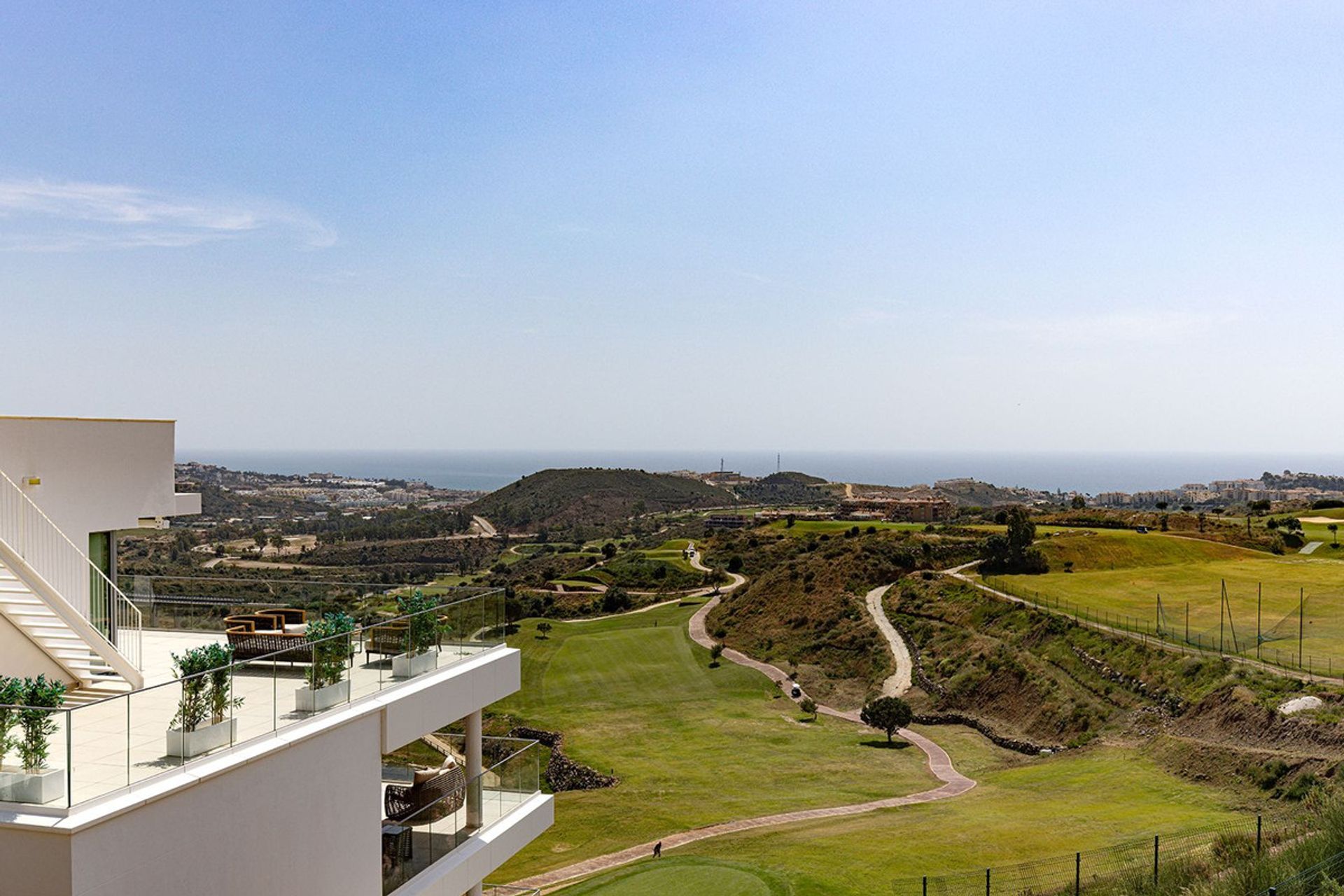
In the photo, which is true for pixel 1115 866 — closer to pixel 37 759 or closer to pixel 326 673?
pixel 326 673

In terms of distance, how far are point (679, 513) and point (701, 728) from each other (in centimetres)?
10373

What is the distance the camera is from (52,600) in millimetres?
10648

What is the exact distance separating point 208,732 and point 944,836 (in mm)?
20298

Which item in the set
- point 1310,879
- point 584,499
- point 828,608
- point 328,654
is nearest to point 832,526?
point 828,608

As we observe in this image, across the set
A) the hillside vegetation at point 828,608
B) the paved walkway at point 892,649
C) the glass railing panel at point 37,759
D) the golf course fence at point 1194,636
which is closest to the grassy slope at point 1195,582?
the golf course fence at point 1194,636

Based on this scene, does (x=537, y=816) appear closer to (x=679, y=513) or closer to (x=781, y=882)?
(x=781, y=882)

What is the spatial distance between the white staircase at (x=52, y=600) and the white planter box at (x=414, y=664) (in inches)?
114

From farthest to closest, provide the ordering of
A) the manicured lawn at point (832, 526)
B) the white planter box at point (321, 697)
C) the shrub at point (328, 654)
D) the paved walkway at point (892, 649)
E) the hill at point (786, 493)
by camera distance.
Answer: the hill at point (786, 493) < the manicured lawn at point (832, 526) < the paved walkway at point (892, 649) < the shrub at point (328, 654) < the white planter box at point (321, 697)

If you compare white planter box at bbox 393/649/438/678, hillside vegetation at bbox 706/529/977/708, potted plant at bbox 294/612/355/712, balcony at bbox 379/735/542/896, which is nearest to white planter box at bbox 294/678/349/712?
potted plant at bbox 294/612/355/712

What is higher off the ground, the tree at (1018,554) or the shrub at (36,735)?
the shrub at (36,735)

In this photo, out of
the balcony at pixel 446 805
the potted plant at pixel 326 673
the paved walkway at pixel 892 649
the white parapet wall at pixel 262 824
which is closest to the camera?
the white parapet wall at pixel 262 824

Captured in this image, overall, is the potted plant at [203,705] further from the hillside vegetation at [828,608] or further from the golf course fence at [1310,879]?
the hillside vegetation at [828,608]

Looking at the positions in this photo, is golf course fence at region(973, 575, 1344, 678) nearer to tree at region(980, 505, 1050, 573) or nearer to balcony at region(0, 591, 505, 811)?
tree at region(980, 505, 1050, 573)

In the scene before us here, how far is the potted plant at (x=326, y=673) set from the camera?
405 inches
